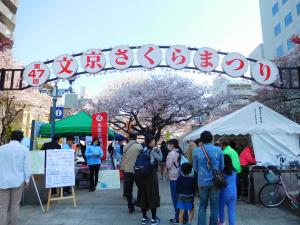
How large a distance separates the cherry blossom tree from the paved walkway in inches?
642

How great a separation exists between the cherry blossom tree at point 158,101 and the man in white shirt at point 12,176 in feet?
61.3

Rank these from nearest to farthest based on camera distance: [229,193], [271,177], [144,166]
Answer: [229,193], [144,166], [271,177]

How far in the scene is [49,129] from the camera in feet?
38.9

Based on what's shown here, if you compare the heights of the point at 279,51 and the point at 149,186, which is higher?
A: the point at 279,51

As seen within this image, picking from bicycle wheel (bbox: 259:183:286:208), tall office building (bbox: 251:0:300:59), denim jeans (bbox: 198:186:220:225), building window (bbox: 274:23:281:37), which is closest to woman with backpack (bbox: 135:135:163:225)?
denim jeans (bbox: 198:186:220:225)

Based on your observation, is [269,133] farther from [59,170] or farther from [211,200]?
[59,170]

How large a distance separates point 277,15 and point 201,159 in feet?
116

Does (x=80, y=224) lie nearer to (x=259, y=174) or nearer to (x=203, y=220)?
(x=203, y=220)

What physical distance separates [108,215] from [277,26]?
3495 centimetres

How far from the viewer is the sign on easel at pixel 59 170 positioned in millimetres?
6480

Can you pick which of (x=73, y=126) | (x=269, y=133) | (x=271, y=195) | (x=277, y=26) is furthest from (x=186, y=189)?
(x=277, y=26)

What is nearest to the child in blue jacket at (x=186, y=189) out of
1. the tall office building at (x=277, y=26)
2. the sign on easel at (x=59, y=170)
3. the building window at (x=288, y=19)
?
the sign on easel at (x=59, y=170)

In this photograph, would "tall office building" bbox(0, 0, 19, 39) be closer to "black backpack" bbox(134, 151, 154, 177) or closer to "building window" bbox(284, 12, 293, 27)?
"black backpack" bbox(134, 151, 154, 177)

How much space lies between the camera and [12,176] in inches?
179
